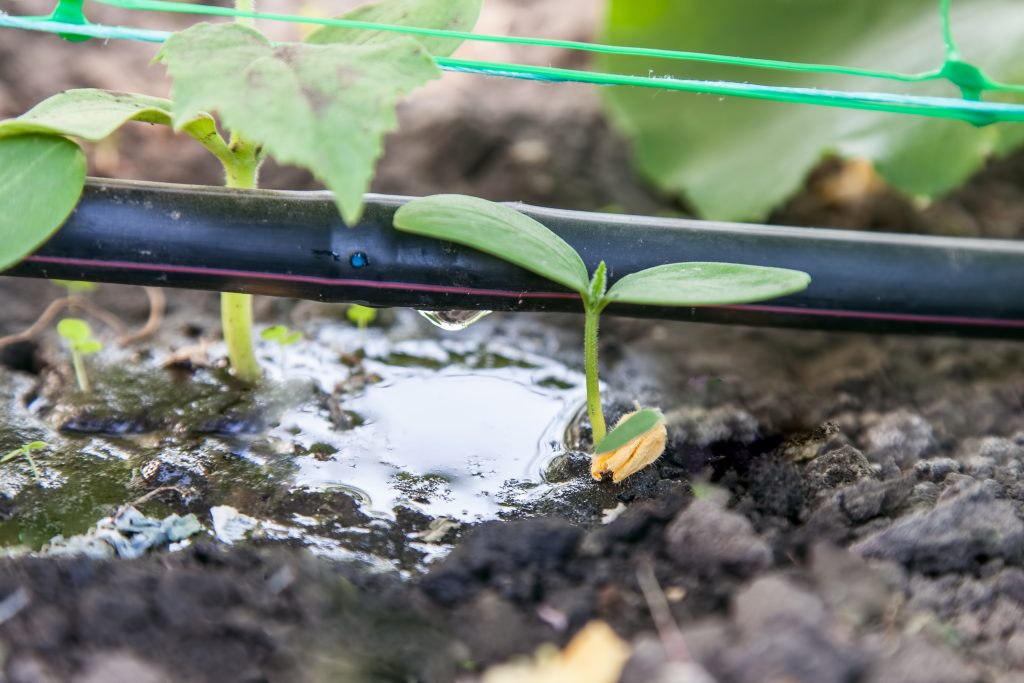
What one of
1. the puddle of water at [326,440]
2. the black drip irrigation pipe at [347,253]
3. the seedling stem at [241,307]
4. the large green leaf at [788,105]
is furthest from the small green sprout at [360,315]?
the large green leaf at [788,105]

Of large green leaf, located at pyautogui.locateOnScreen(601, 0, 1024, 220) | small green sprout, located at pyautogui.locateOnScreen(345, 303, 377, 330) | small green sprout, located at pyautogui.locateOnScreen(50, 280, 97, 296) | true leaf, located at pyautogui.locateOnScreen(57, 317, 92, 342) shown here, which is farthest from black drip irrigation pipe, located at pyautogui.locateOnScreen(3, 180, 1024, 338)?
large green leaf, located at pyautogui.locateOnScreen(601, 0, 1024, 220)

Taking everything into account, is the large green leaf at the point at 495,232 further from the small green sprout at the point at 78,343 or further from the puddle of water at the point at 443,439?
the small green sprout at the point at 78,343

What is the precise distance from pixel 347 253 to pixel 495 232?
188 mm

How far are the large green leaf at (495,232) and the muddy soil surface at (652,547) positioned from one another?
241 millimetres

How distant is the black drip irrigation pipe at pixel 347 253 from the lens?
37.9 inches

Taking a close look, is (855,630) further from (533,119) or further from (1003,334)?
(533,119)

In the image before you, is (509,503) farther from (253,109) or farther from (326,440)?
(253,109)

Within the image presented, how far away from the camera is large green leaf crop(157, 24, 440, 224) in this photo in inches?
29.4

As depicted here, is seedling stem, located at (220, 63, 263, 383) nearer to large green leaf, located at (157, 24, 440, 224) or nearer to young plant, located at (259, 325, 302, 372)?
young plant, located at (259, 325, 302, 372)

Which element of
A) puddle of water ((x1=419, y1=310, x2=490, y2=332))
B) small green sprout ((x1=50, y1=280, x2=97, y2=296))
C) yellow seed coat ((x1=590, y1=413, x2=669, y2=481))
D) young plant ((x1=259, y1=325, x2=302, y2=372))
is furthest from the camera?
small green sprout ((x1=50, y1=280, x2=97, y2=296))

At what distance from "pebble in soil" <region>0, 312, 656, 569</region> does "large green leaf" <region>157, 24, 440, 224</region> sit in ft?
1.10

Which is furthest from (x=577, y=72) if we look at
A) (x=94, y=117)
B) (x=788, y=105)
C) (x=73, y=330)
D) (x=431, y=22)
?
(x=788, y=105)

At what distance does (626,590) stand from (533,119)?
125cm

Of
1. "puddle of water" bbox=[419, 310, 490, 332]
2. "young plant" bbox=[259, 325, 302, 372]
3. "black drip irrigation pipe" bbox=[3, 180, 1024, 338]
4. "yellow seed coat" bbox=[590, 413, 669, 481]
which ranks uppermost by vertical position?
"black drip irrigation pipe" bbox=[3, 180, 1024, 338]
